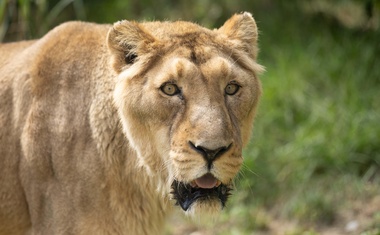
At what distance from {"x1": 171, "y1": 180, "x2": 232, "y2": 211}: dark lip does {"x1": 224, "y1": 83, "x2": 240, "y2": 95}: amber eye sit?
1.72ft

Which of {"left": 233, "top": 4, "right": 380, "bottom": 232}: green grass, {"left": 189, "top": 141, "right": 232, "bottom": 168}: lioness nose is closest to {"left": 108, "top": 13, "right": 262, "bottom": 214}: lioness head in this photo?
{"left": 189, "top": 141, "right": 232, "bottom": 168}: lioness nose

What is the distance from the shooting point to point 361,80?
8.71 m

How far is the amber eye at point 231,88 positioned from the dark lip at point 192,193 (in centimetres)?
52

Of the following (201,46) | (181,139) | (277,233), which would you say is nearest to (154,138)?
(181,139)

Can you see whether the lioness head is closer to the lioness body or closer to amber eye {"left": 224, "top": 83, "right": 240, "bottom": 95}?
amber eye {"left": 224, "top": 83, "right": 240, "bottom": 95}

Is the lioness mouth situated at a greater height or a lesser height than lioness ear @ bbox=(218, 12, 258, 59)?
lesser

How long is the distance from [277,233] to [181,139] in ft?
10.1

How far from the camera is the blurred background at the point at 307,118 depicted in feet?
24.0

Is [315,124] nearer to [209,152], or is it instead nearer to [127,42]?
[127,42]

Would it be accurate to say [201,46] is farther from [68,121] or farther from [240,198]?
[240,198]

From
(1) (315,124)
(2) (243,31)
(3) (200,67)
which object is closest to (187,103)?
(3) (200,67)

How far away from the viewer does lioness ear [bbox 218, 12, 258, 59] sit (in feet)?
16.1

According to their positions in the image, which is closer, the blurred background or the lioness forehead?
the lioness forehead

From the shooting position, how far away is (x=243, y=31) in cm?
491
